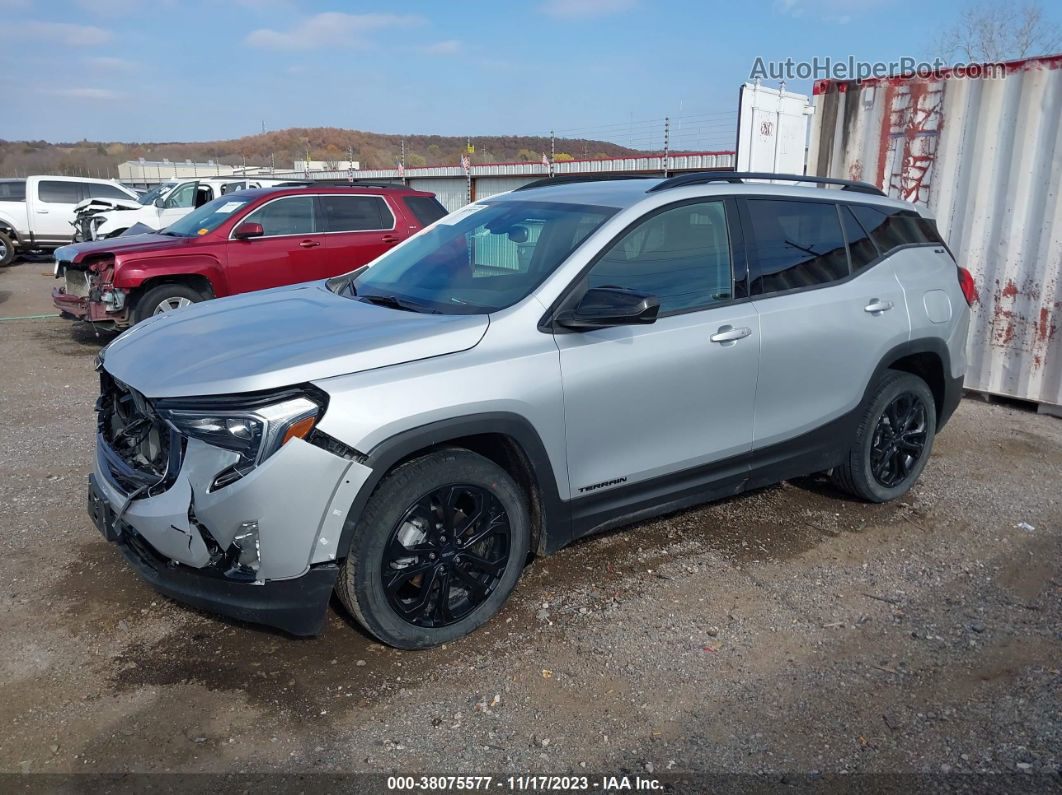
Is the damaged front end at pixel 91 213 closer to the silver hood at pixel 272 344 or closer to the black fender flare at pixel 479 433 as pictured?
the silver hood at pixel 272 344

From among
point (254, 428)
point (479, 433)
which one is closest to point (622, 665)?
point (479, 433)

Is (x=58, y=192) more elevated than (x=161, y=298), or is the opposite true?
(x=58, y=192)

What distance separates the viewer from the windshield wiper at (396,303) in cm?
366

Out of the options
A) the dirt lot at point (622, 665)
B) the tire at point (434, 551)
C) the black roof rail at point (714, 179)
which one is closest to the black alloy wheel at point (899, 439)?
the dirt lot at point (622, 665)

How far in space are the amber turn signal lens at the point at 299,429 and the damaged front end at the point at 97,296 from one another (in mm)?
6715

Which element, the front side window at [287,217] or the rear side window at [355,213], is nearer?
the front side window at [287,217]

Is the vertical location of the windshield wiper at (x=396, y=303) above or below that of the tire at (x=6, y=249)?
above

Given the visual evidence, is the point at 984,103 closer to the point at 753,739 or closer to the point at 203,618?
the point at 753,739

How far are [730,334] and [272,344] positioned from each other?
2.07 meters

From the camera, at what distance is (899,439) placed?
4957 mm

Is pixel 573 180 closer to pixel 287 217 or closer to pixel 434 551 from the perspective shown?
pixel 434 551

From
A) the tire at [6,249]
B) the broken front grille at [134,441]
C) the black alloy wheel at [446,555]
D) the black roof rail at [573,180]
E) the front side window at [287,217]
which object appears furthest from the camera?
the tire at [6,249]

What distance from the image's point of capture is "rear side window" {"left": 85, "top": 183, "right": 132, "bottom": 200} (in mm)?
18594

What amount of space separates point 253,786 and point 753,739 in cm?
167
